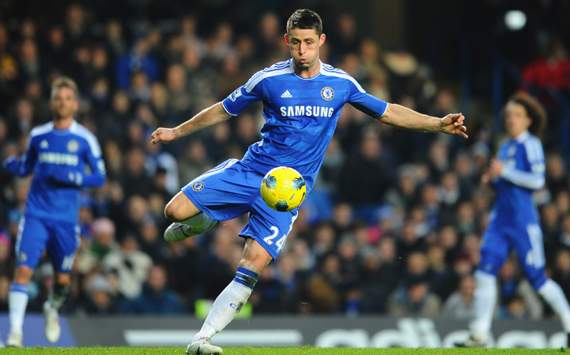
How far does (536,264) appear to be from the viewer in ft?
43.4

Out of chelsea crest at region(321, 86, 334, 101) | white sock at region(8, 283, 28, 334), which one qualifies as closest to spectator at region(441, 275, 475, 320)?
white sock at region(8, 283, 28, 334)

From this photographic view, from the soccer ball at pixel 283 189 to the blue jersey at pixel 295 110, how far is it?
0.33 m

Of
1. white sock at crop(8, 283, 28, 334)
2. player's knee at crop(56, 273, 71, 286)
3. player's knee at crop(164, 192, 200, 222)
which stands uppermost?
player's knee at crop(164, 192, 200, 222)

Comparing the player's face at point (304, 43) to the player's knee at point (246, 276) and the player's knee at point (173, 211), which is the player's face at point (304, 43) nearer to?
the player's knee at point (173, 211)

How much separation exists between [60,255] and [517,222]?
15.7 feet

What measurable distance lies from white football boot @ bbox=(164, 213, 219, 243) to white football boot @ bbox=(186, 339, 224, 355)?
1207 millimetres

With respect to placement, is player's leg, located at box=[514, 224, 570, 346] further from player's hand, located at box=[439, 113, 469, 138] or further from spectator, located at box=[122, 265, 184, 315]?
spectator, located at box=[122, 265, 184, 315]

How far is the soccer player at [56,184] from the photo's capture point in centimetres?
1277

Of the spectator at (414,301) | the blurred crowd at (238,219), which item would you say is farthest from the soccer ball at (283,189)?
the spectator at (414,301)

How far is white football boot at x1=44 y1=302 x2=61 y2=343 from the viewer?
1320 cm

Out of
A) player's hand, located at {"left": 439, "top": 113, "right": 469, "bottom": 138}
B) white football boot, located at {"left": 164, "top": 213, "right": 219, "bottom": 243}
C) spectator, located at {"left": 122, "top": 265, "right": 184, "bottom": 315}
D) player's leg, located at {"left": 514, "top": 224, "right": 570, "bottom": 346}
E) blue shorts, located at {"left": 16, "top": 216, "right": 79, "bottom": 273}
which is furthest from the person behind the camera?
spectator, located at {"left": 122, "top": 265, "right": 184, "bottom": 315}

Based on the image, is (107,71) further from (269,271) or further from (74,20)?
(269,271)

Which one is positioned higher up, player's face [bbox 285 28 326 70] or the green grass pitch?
player's face [bbox 285 28 326 70]

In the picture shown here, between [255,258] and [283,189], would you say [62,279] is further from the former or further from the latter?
[283,189]
